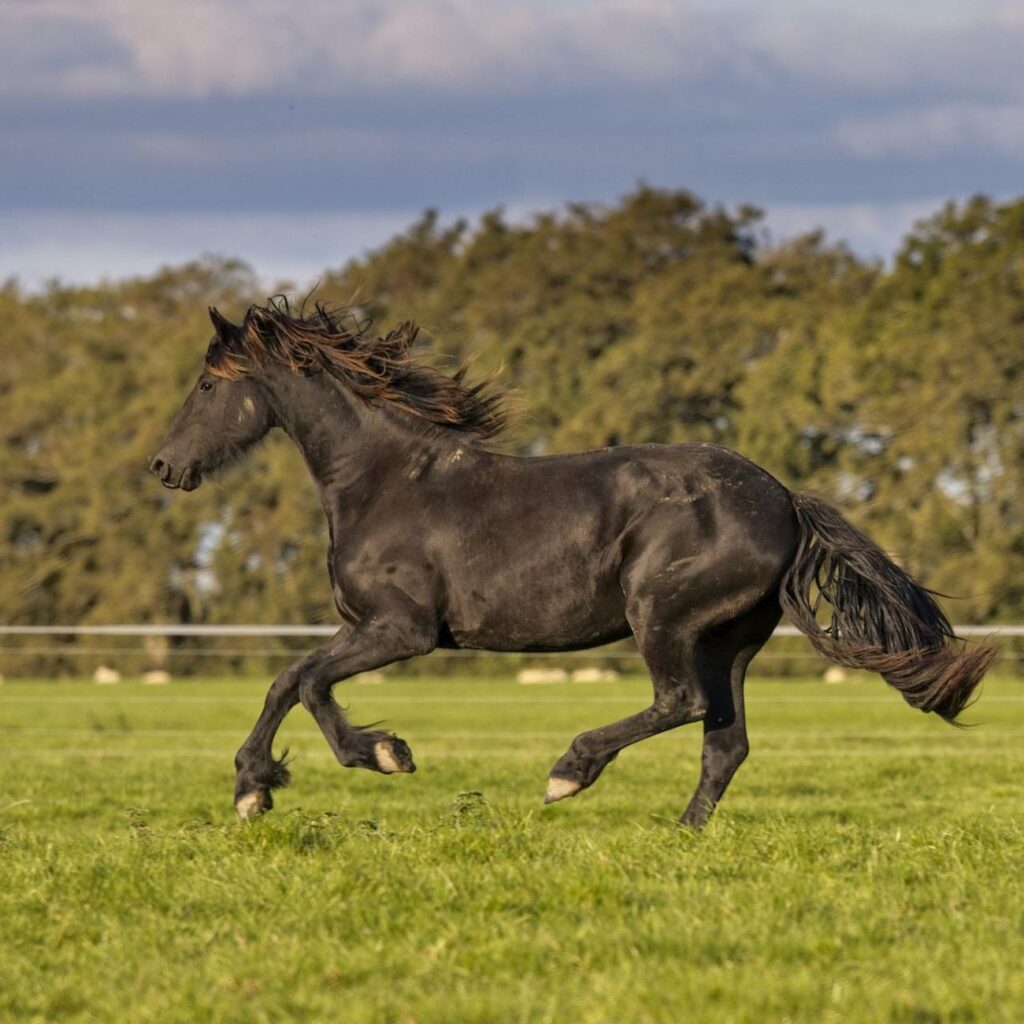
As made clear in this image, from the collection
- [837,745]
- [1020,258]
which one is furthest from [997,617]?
[837,745]

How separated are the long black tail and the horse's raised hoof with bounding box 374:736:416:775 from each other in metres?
1.57

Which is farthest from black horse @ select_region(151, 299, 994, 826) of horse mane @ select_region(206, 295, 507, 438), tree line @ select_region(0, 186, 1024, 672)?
tree line @ select_region(0, 186, 1024, 672)

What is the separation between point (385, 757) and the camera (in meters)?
7.00

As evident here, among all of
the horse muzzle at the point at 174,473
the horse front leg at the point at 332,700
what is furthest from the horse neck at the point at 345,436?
the horse front leg at the point at 332,700

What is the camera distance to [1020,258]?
27.7 meters

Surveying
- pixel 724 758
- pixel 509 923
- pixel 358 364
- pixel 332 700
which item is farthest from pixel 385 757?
pixel 509 923

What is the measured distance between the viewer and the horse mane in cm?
782

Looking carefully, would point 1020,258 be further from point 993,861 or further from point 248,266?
point 993,861

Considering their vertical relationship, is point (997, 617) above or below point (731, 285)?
below

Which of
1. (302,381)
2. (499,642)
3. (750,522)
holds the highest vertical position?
(302,381)

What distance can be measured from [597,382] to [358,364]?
70.0 ft

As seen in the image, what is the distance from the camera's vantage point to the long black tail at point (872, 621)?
7246 mm

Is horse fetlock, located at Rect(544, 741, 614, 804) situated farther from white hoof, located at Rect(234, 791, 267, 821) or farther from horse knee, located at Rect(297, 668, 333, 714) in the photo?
white hoof, located at Rect(234, 791, 267, 821)

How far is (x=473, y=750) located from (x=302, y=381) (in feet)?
31.1
